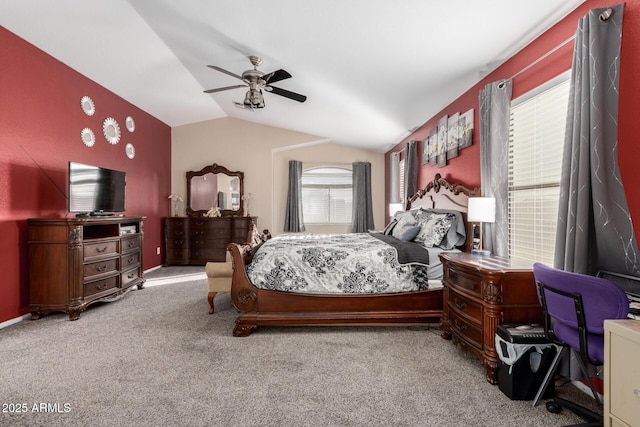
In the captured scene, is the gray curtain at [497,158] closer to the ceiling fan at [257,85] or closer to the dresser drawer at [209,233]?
the ceiling fan at [257,85]

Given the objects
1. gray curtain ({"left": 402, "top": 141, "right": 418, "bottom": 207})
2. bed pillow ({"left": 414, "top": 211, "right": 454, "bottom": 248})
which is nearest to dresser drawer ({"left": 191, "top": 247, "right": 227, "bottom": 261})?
gray curtain ({"left": 402, "top": 141, "right": 418, "bottom": 207})

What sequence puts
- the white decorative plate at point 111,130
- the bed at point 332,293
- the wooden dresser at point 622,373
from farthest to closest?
the white decorative plate at point 111,130, the bed at point 332,293, the wooden dresser at point 622,373

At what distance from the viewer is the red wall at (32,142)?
3.07 meters

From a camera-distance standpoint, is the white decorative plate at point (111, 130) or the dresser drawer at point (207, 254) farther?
the dresser drawer at point (207, 254)

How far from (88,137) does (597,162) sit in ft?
17.3

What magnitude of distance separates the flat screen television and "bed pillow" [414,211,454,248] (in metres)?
3.82

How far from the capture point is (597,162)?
5.87 feet

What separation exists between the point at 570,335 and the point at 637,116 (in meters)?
1.25

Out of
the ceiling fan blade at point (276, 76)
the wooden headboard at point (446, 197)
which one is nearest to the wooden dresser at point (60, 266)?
the ceiling fan blade at point (276, 76)

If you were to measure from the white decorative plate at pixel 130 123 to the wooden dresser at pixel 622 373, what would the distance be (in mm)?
6079

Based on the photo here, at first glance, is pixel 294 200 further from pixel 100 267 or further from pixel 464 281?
pixel 464 281

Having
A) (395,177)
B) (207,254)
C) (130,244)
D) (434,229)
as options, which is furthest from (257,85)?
(207,254)

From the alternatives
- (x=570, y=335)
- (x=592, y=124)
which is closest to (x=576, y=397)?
(x=570, y=335)

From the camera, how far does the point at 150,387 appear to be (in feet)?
6.62
